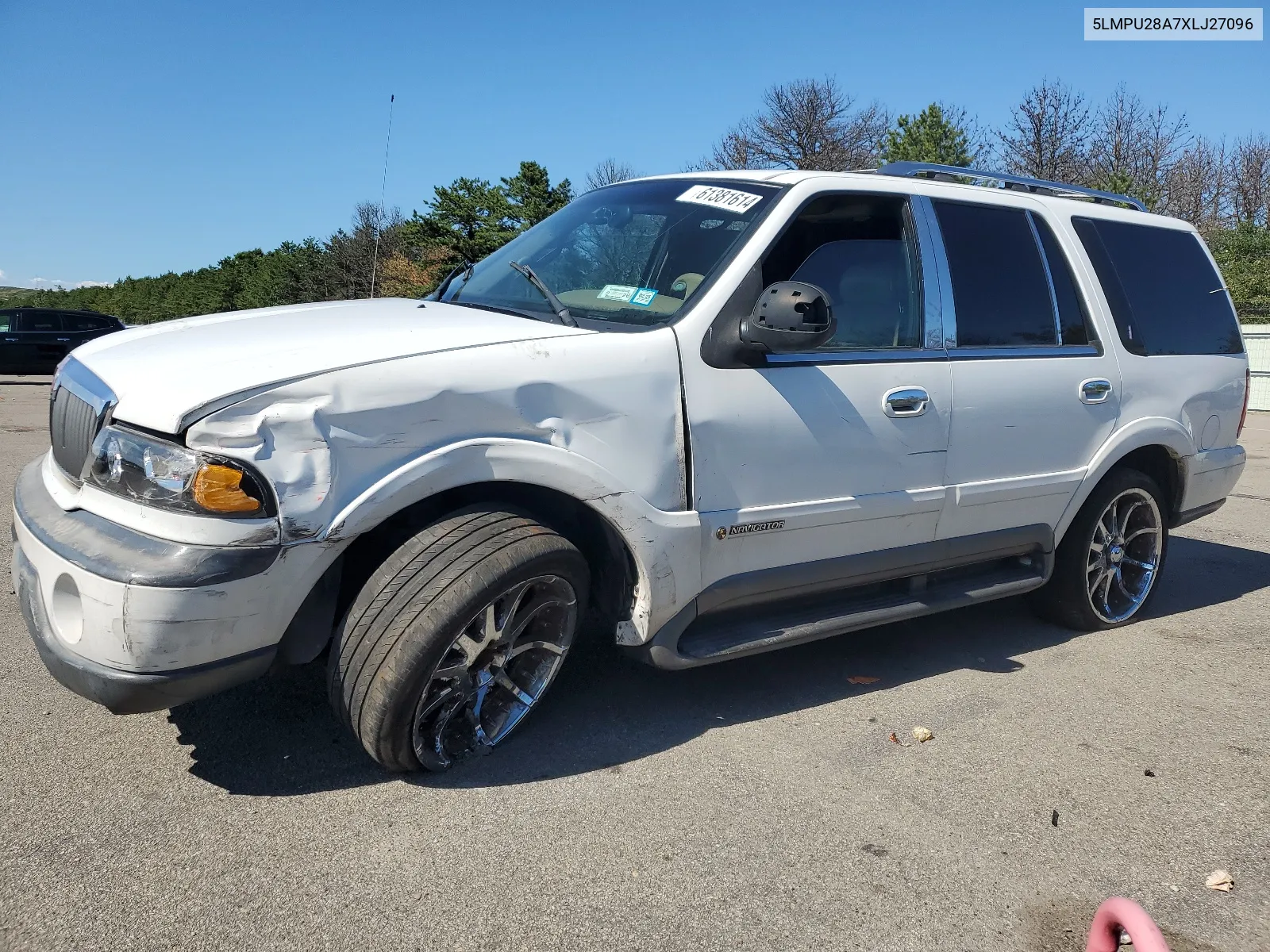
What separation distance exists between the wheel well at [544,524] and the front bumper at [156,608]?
1.18 ft

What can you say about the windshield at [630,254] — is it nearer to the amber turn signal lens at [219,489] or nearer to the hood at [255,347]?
the hood at [255,347]

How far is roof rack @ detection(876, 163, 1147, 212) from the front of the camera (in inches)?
169

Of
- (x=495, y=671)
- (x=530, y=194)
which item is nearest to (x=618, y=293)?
(x=495, y=671)

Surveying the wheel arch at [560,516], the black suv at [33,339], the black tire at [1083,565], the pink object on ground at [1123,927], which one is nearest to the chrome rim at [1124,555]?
the black tire at [1083,565]

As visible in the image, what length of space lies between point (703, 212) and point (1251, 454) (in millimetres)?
11612

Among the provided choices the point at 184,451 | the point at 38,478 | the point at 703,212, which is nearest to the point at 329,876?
the point at 184,451

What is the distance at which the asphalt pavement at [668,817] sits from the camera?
241 cm

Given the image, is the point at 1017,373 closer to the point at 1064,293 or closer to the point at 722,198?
→ the point at 1064,293

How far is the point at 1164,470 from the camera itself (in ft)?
16.5

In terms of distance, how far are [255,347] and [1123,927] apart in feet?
8.41

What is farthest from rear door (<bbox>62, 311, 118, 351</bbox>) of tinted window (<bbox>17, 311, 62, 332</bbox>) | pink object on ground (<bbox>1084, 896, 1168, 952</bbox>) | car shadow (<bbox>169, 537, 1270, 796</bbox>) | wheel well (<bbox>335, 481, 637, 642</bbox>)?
pink object on ground (<bbox>1084, 896, 1168, 952</bbox>)

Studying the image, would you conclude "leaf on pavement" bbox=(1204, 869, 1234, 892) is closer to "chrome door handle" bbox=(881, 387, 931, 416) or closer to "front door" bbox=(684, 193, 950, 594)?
"front door" bbox=(684, 193, 950, 594)

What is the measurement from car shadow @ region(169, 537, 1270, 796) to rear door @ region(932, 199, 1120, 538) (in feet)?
2.28

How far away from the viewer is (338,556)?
2.78 m
